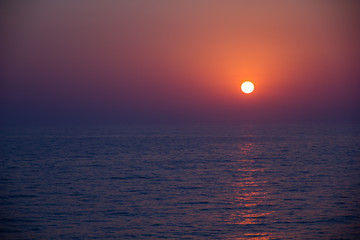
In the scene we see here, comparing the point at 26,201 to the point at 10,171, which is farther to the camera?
the point at 10,171

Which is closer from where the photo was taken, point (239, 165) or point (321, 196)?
point (321, 196)

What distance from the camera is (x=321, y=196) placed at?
39.5m

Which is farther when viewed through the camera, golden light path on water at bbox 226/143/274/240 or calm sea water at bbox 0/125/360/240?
calm sea water at bbox 0/125/360/240

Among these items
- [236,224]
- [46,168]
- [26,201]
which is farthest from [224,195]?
[46,168]

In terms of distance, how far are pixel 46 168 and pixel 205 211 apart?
38.8 metres

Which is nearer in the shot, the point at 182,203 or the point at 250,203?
the point at 182,203

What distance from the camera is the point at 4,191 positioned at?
43281mm

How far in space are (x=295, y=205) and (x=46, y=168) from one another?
140 feet

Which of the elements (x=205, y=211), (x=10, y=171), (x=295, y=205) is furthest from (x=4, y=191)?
(x=295, y=205)

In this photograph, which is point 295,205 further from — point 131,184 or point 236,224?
point 131,184

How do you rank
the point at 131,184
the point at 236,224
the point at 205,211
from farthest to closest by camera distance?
the point at 131,184 → the point at 205,211 → the point at 236,224

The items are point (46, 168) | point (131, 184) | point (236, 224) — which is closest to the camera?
point (236, 224)

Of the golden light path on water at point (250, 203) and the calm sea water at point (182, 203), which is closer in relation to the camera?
the golden light path on water at point (250, 203)

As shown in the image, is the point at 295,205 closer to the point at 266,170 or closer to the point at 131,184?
the point at 131,184
